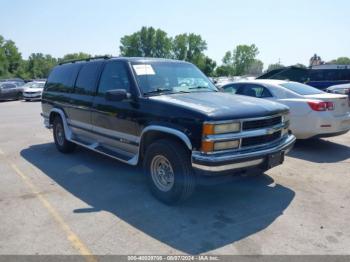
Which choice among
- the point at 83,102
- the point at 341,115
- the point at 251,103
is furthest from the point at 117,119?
the point at 341,115

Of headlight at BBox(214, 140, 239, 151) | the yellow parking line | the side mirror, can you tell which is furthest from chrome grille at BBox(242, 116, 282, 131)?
the yellow parking line

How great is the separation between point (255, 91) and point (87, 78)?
393 centimetres

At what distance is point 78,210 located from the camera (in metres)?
4.41

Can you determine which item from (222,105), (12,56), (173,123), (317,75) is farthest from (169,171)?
(12,56)

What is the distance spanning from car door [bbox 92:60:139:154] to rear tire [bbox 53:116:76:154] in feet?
5.04

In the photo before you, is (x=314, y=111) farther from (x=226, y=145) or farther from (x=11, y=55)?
(x=11, y=55)

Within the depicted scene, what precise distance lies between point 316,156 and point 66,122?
17.1ft

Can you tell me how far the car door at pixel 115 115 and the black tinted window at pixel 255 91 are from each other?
145 inches

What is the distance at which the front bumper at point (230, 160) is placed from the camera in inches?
155

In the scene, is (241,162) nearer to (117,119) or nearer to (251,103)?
(251,103)

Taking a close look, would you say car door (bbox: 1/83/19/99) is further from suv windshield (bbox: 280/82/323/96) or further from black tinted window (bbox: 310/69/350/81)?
suv windshield (bbox: 280/82/323/96)

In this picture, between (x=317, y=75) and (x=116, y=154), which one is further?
(x=317, y=75)

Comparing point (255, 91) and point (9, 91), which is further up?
point (255, 91)

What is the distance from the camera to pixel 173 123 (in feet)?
14.2
